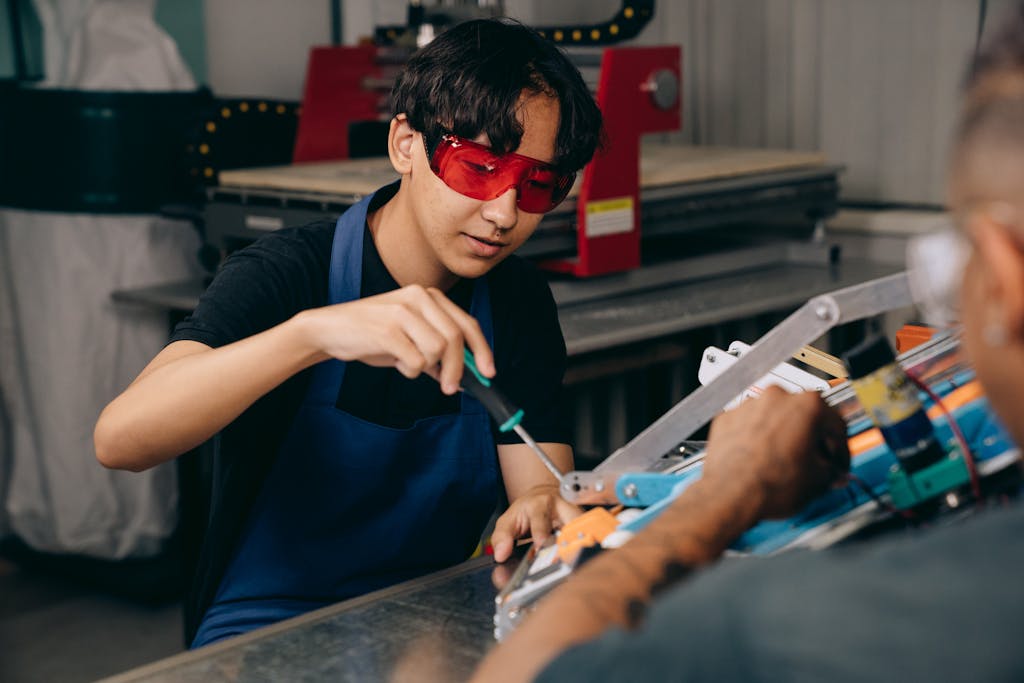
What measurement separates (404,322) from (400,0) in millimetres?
2767

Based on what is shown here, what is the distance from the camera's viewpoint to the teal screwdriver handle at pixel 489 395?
1.08 m

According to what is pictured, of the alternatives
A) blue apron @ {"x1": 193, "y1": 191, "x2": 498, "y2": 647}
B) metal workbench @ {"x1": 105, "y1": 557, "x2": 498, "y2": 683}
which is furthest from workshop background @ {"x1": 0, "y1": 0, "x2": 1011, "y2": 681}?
metal workbench @ {"x1": 105, "y1": 557, "x2": 498, "y2": 683}

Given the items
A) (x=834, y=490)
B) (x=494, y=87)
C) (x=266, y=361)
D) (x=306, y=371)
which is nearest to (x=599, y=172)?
(x=494, y=87)

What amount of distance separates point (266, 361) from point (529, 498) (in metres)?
0.37

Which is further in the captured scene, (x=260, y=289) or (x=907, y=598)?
(x=260, y=289)

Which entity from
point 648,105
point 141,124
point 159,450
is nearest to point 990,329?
point 159,450

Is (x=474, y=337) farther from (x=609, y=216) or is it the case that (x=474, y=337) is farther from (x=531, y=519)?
(x=609, y=216)

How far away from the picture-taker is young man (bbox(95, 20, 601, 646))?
1373 millimetres

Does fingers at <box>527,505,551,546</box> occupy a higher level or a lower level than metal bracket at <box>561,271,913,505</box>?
lower

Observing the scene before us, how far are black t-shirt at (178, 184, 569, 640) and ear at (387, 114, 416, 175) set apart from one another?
92 mm

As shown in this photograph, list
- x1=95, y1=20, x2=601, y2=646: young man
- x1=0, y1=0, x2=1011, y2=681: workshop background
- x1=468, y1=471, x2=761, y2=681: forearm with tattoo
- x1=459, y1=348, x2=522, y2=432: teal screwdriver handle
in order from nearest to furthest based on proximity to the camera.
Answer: x1=468, y1=471, x2=761, y2=681: forearm with tattoo < x1=459, y1=348, x2=522, y2=432: teal screwdriver handle < x1=95, y1=20, x2=601, y2=646: young man < x1=0, y1=0, x2=1011, y2=681: workshop background

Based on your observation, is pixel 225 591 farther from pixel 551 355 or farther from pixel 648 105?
pixel 648 105

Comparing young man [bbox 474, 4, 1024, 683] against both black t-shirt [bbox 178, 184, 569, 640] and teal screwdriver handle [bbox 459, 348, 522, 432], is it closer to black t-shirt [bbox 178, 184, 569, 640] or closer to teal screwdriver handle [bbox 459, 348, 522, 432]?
teal screwdriver handle [bbox 459, 348, 522, 432]

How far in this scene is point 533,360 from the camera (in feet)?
5.15
